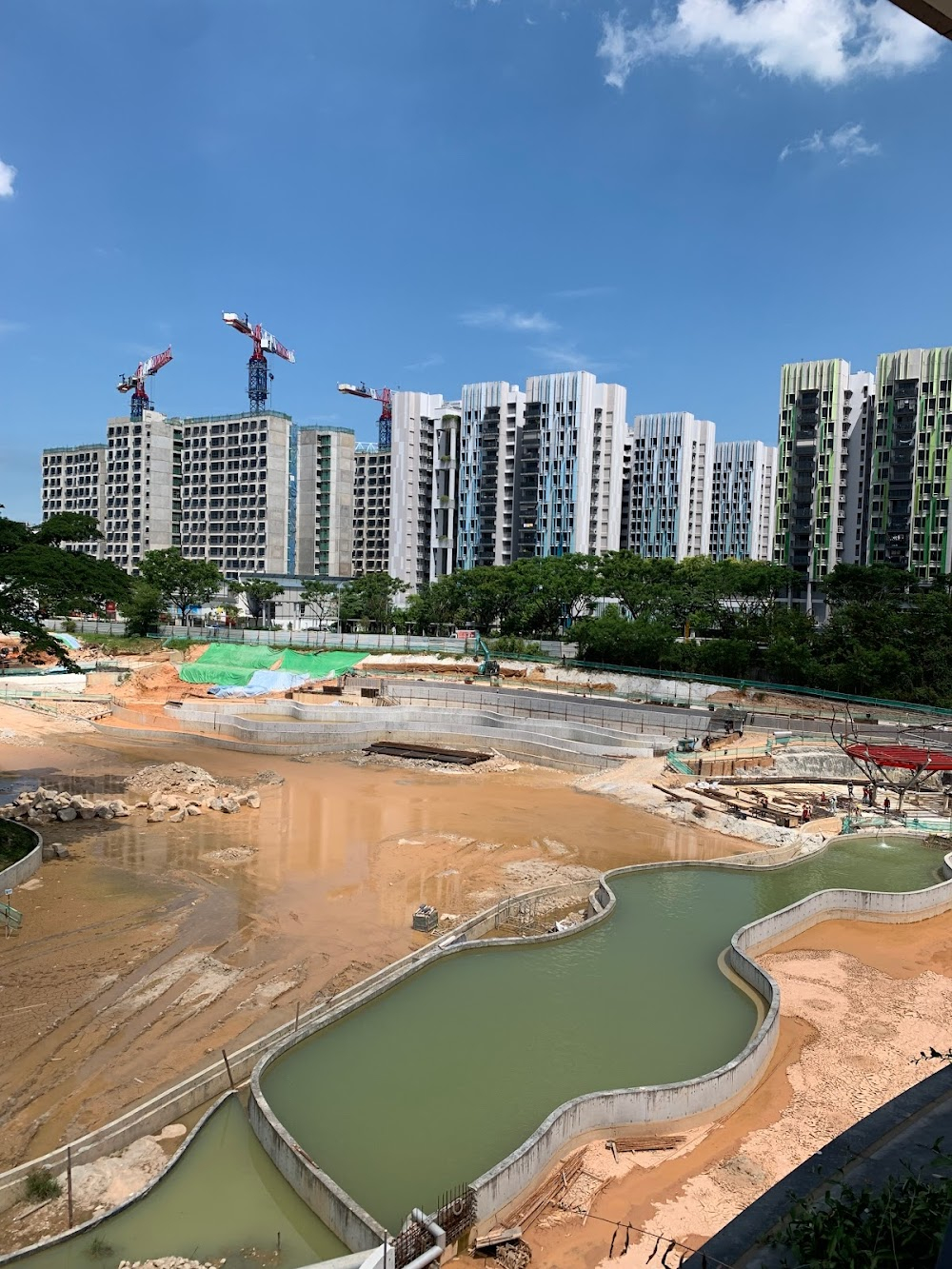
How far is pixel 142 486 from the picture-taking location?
136 m

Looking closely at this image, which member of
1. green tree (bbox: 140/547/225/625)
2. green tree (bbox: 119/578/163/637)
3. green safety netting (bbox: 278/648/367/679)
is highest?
green tree (bbox: 140/547/225/625)

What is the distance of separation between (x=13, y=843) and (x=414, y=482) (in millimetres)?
104376

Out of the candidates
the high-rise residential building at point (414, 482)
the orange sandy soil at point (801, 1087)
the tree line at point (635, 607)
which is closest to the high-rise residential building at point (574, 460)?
the high-rise residential building at point (414, 482)

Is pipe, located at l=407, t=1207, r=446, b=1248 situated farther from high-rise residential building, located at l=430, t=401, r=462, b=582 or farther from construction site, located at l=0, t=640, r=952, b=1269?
high-rise residential building, located at l=430, t=401, r=462, b=582

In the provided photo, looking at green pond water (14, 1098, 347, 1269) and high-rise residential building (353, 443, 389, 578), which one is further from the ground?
high-rise residential building (353, 443, 389, 578)

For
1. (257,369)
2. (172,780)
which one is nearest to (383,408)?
(257,369)

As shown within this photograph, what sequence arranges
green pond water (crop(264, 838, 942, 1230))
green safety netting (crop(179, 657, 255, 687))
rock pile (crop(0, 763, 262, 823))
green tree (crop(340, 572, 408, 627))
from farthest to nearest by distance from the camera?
green tree (crop(340, 572, 408, 627))
green safety netting (crop(179, 657, 255, 687))
rock pile (crop(0, 763, 262, 823))
green pond water (crop(264, 838, 942, 1230))

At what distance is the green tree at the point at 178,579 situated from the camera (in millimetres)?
91562

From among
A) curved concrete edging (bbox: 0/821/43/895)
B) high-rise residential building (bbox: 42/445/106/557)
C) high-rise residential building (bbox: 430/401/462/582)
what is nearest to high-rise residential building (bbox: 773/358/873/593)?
high-rise residential building (bbox: 430/401/462/582)

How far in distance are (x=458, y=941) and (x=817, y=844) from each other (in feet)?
50.8

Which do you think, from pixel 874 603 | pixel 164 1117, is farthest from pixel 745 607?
pixel 164 1117

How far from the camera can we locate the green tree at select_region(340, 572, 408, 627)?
99812 mm

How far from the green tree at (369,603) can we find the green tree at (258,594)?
1423 centimetres

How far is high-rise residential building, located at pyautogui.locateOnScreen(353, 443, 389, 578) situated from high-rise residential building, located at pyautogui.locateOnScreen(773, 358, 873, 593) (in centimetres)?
6720
